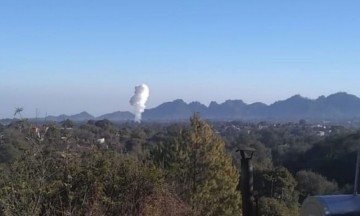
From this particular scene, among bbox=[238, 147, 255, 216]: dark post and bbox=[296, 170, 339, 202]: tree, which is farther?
bbox=[296, 170, 339, 202]: tree

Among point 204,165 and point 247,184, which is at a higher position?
point 247,184

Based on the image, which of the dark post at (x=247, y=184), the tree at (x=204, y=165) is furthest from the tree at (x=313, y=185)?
the dark post at (x=247, y=184)

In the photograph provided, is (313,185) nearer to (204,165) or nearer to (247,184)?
(204,165)

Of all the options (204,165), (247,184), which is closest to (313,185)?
(204,165)

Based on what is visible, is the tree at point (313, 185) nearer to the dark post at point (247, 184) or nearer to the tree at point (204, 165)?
the tree at point (204, 165)

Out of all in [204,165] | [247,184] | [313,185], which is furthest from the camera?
[313,185]

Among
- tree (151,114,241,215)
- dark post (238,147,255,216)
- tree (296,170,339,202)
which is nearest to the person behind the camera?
dark post (238,147,255,216)

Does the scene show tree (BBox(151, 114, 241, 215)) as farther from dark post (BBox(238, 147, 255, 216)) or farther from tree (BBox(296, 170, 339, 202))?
tree (BBox(296, 170, 339, 202))

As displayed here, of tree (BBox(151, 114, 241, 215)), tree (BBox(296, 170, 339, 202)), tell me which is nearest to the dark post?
tree (BBox(151, 114, 241, 215))

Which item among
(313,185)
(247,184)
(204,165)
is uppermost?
(247,184)
